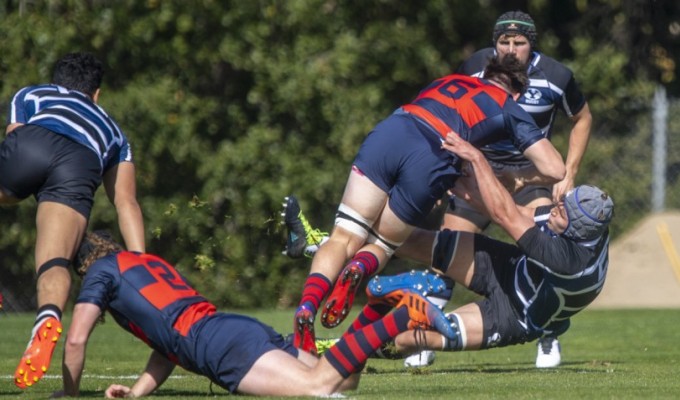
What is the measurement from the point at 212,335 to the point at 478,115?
242 cm

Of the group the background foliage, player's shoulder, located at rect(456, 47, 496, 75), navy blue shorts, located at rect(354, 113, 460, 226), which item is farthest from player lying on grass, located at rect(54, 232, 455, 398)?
the background foliage

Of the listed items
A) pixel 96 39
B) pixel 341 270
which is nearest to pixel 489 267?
pixel 341 270

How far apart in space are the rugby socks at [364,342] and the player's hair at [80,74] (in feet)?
8.90

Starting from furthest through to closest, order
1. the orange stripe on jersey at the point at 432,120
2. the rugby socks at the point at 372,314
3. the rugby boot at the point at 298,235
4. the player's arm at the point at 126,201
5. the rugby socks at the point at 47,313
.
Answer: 1. the rugby boot at the point at 298,235
2. the player's arm at the point at 126,201
3. the orange stripe on jersey at the point at 432,120
4. the rugby socks at the point at 372,314
5. the rugby socks at the point at 47,313

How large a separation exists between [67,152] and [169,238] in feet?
25.7

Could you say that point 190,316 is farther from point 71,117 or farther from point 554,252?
point 554,252

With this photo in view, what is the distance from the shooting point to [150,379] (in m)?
5.96

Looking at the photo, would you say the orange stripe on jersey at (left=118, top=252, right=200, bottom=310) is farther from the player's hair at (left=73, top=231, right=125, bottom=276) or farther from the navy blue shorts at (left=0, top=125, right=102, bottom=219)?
the navy blue shorts at (left=0, top=125, right=102, bottom=219)

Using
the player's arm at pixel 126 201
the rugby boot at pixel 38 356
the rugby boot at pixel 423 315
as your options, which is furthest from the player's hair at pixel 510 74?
Result: the rugby boot at pixel 38 356

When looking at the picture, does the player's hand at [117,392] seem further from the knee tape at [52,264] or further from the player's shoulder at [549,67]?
the player's shoulder at [549,67]

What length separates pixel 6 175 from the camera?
23.9 feet

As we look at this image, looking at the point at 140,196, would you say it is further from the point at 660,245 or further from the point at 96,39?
the point at 660,245

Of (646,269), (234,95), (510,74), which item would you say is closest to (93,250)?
(510,74)

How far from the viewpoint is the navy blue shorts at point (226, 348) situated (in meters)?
5.69
